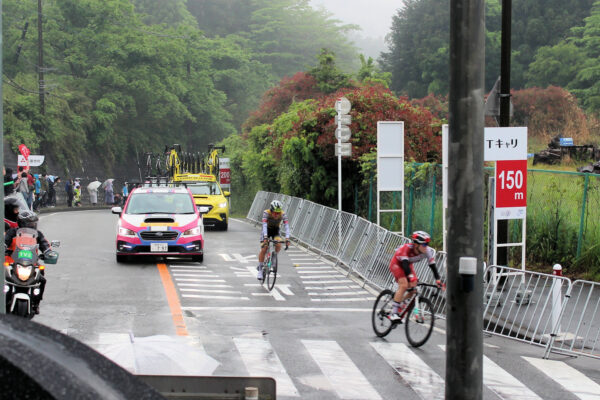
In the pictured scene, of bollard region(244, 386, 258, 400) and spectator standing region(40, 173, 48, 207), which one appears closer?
bollard region(244, 386, 258, 400)

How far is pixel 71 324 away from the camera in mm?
Answer: 11922

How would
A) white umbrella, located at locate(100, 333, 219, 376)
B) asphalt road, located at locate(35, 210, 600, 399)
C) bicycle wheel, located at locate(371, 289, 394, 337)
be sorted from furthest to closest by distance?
1. bicycle wheel, located at locate(371, 289, 394, 337)
2. asphalt road, located at locate(35, 210, 600, 399)
3. white umbrella, located at locate(100, 333, 219, 376)

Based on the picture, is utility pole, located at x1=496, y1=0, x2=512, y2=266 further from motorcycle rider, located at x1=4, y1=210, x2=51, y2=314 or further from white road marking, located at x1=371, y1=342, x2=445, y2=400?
motorcycle rider, located at x1=4, y1=210, x2=51, y2=314

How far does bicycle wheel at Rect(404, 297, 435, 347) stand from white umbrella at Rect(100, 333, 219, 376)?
22.1 feet

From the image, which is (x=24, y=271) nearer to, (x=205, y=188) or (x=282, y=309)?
(x=282, y=309)

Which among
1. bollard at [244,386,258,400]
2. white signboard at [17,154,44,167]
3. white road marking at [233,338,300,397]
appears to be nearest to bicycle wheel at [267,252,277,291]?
white road marking at [233,338,300,397]

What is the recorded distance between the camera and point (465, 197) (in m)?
6.68

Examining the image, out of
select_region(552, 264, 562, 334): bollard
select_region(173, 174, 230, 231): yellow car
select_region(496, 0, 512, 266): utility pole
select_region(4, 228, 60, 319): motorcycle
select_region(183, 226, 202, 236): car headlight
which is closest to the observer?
select_region(4, 228, 60, 319): motorcycle

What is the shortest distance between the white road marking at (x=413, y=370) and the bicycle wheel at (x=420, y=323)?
0.17m

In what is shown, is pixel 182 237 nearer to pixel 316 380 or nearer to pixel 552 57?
pixel 316 380

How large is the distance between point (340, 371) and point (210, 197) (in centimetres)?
2000

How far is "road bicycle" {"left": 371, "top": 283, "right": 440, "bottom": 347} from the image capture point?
1124 centimetres

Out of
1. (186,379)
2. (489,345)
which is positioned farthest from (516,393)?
(186,379)

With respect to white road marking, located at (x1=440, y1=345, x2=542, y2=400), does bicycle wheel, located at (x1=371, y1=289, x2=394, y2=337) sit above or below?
above
